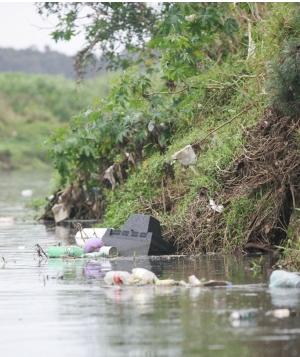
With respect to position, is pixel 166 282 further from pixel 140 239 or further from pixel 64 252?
pixel 64 252

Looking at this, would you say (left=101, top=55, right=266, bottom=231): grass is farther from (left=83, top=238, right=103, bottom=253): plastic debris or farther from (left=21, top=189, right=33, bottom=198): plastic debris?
(left=21, top=189, right=33, bottom=198): plastic debris

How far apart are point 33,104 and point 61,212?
3997 centimetres

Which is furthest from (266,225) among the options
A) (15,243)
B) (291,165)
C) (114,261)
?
(15,243)

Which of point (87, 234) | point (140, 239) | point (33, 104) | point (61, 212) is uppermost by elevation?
point (33, 104)

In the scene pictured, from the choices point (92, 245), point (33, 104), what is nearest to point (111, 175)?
point (92, 245)

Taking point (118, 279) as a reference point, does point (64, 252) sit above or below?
above

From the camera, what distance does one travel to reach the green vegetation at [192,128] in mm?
13398

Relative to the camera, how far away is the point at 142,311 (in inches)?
356

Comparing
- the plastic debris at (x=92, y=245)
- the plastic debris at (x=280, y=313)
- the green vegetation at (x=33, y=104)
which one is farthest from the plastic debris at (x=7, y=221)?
the green vegetation at (x=33, y=104)

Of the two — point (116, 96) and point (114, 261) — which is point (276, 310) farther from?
point (116, 96)

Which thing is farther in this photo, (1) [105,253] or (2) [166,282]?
(1) [105,253]

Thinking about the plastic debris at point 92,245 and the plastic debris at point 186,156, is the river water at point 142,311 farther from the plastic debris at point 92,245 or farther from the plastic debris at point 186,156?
the plastic debris at point 186,156

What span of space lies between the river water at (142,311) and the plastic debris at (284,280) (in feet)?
0.47

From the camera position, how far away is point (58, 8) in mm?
21859
